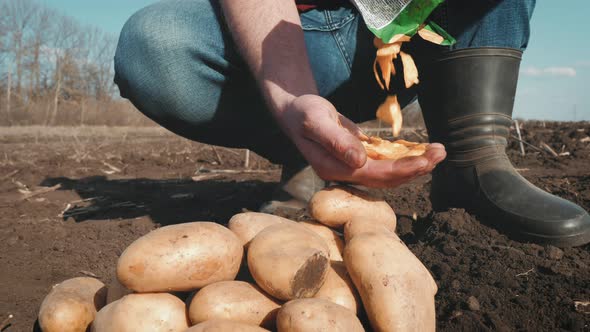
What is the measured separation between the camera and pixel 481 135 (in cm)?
223

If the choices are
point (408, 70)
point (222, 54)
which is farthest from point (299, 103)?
point (222, 54)

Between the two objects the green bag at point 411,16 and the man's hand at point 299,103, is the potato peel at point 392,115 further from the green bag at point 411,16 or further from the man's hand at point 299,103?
the green bag at point 411,16

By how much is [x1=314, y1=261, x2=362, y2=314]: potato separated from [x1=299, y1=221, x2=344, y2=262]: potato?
0.17 meters

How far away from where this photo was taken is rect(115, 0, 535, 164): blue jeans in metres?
2.29

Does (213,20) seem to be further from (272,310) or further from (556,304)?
(556,304)

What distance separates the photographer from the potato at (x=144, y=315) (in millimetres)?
1198

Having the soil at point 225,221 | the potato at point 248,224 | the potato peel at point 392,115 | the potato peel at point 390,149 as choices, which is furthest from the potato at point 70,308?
the potato peel at point 392,115

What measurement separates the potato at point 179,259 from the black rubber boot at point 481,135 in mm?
1285

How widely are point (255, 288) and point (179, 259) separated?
0.22 meters

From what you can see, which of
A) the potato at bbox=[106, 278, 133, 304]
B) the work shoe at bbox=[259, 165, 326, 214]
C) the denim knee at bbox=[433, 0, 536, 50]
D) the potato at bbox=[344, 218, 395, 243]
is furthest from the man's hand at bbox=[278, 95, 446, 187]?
the work shoe at bbox=[259, 165, 326, 214]

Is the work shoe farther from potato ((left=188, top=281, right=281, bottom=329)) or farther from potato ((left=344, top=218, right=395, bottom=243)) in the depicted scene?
potato ((left=188, top=281, right=281, bottom=329))

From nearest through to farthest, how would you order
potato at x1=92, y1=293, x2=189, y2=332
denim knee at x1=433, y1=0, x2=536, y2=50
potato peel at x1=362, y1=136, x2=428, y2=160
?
potato at x1=92, y1=293, x2=189, y2=332, potato peel at x1=362, y1=136, x2=428, y2=160, denim knee at x1=433, y1=0, x2=536, y2=50

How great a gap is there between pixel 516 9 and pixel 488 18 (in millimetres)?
149

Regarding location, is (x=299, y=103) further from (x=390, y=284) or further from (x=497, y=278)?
(x=497, y=278)
